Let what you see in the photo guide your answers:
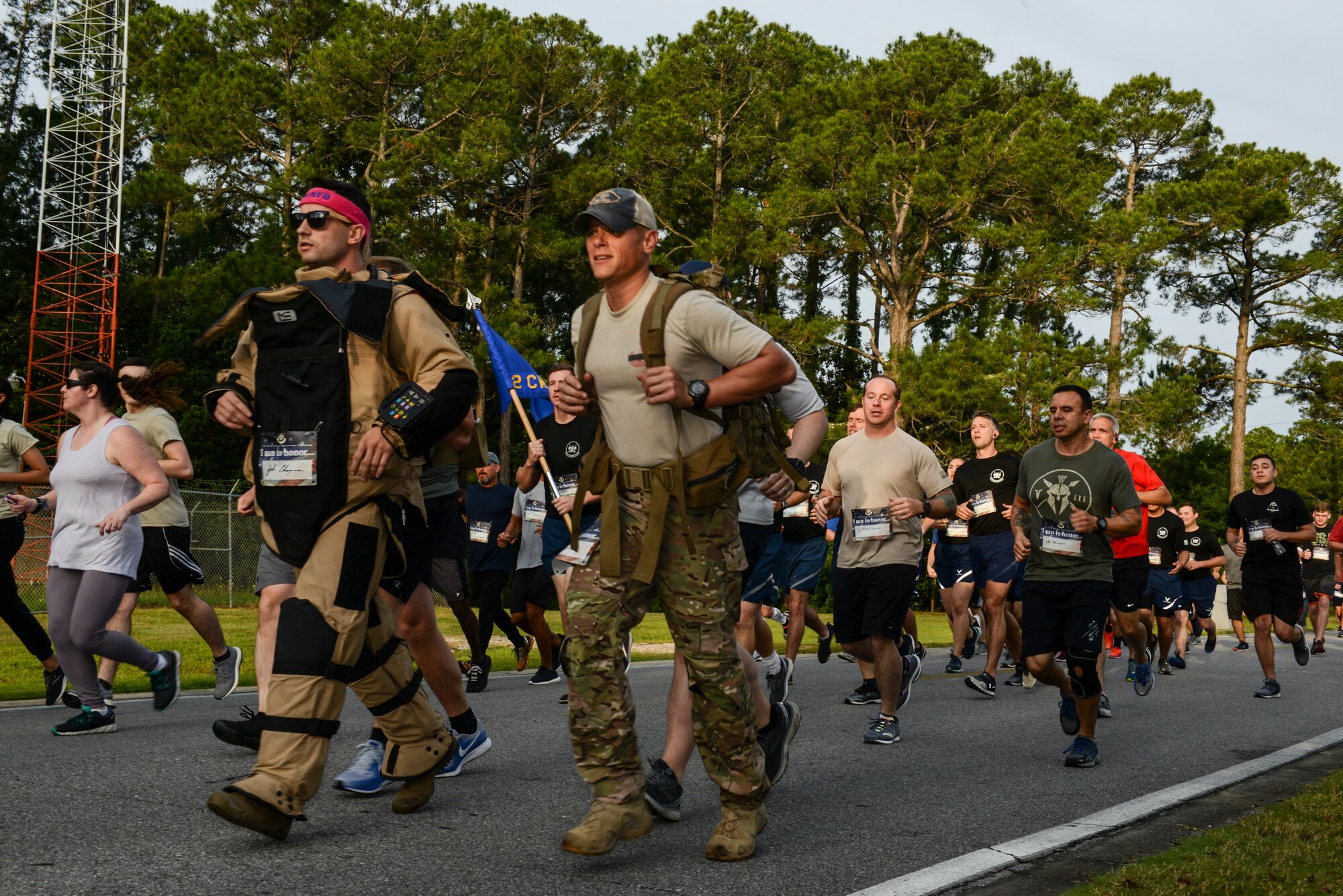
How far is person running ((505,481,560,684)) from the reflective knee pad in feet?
14.2

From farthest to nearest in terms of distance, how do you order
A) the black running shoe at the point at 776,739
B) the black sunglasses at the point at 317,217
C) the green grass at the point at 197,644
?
1. the green grass at the point at 197,644
2. the black running shoe at the point at 776,739
3. the black sunglasses at the point at 317,217

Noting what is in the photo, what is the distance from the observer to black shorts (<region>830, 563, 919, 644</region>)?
7.49 m

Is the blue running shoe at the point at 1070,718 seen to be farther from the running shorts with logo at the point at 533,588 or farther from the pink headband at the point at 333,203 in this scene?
the running shorts with logo at the point at 533,588

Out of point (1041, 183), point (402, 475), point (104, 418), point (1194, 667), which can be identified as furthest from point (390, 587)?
point (1041, 183)

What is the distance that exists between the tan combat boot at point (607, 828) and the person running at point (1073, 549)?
3403mm

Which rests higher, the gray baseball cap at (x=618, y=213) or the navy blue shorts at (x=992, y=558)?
the gray baseball cap at (x=618, y=213)

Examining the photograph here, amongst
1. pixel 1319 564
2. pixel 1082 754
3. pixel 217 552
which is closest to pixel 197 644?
pixel 217 552

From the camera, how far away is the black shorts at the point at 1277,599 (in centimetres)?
1112

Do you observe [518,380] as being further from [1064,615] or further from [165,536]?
[1064,615]

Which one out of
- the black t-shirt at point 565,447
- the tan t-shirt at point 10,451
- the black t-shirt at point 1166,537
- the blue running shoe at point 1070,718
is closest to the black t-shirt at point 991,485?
the black t-shirt at point 1166,537

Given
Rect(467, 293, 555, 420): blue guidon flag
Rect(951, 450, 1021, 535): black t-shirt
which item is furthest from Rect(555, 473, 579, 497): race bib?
Rect(951, 450, 1021, 535): black t-shirt

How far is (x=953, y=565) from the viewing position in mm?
12102

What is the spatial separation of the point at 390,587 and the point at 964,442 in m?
28.9

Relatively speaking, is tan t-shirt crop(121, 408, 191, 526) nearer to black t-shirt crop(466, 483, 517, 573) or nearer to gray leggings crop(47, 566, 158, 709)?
gray leggings crop(47, 566, 158, 709)
